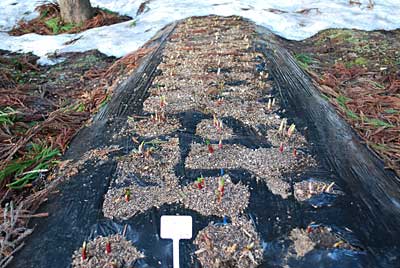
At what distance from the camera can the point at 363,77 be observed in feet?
11.2

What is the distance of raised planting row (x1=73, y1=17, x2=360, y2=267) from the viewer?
1318 mm

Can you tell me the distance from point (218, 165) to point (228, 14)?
3344 millimetres

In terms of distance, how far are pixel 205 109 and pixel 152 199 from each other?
35.9 inches

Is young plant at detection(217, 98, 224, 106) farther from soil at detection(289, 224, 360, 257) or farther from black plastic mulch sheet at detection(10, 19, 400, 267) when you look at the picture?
soil at detection(289, 224, 360, 257)

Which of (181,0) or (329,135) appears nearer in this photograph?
(329,135)

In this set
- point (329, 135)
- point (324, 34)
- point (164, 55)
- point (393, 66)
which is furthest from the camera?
point (324, 34)

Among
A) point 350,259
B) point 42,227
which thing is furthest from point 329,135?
point 42,227

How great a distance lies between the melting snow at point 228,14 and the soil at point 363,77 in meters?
0.23

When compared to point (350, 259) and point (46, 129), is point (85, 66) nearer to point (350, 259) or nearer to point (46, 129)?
point (46, 129)

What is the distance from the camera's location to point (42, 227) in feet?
4.70

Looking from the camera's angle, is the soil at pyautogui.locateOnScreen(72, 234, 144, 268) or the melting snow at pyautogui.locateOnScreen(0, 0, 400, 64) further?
the melting snow at pyautogui.locateOnScreen(0, 0, 400, 64)

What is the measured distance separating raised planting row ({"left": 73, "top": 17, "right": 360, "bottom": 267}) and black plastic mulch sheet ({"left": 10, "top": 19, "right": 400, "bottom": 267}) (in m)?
0.02

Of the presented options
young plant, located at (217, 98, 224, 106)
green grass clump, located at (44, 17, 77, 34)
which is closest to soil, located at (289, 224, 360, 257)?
young plant, located at (217, 98, 224, 106)

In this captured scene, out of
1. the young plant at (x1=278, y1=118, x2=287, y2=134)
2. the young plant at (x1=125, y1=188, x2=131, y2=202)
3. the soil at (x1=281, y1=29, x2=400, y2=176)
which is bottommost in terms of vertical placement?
the soil at (x1=281, y1=29, x2=400, y2=176)
